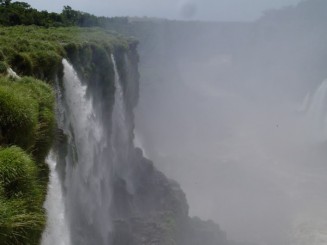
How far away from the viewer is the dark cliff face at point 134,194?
28.0 meters

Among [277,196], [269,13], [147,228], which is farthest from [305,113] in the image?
[269,13]

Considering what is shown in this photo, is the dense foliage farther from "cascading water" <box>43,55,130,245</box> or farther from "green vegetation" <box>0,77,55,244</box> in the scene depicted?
"green vegetation" <box>0,77,55,244</box>

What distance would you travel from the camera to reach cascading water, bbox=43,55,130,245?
59.2 feet

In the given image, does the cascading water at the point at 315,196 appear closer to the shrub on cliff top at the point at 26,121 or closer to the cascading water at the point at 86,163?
the cascading water at the point at 86,163

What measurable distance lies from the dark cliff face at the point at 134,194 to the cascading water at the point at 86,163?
1.01 meters

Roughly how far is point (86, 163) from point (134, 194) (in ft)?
45.0

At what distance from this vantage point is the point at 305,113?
8856cm

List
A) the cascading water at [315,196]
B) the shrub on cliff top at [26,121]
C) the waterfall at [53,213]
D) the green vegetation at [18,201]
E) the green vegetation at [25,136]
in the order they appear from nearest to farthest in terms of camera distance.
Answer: the green vegetation at [18,201], the green vegetation at [25,136], the shrub on cliff top at [26,121], the waterfall at [53,213], the cascading water at [315,196]

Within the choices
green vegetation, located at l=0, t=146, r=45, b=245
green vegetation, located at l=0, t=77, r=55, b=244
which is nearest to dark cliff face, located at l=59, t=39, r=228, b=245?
green vegetation, located at l=0, t=77, r=55, b=244

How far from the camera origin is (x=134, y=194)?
36.3m

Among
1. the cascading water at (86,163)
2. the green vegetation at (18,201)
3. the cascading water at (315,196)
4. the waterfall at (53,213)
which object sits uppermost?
the cascading water at (315,196)

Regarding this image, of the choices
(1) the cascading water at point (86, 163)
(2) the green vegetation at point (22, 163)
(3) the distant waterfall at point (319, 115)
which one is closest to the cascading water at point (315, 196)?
(3) the distant waterfall at point (319, 115)

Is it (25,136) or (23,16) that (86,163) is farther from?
(23,16)

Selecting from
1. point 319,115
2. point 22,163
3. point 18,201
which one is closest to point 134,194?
point 22,163
